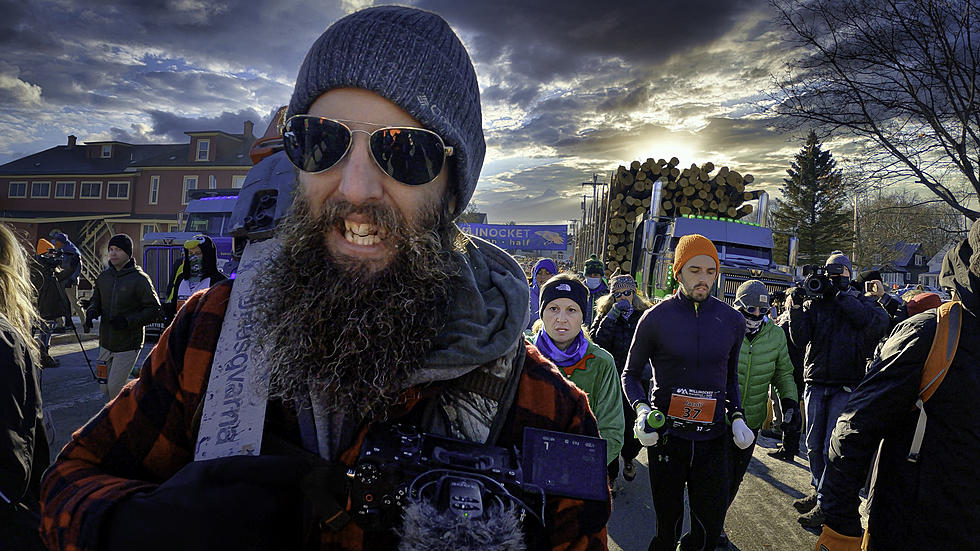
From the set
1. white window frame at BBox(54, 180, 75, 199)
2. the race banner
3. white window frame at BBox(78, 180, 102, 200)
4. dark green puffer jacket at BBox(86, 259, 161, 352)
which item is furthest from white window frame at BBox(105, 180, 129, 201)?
dark green puffer jacket at BBox(86, 259, 161, 352)

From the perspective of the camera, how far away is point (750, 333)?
4.80 metres

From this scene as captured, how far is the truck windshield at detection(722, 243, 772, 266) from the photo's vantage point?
10.2 m

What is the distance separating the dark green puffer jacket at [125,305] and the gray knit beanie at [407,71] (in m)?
5.82

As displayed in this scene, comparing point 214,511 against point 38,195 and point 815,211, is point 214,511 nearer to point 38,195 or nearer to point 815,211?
point 815,211

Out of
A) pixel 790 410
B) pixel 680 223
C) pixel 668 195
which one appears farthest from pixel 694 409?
pixel 668 195

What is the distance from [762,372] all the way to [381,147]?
4.48 metres

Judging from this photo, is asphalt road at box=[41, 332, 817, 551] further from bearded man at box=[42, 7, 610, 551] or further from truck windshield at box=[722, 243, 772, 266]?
truck windshield at box=[722, 243, 772, 266]

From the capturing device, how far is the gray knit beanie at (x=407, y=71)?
1.26 meters

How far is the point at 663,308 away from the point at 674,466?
104 cm

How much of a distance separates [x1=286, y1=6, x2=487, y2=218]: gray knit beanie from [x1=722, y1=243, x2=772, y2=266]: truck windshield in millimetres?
9928

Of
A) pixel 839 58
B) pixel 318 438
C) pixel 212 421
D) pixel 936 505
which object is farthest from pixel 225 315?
pixel 839 58

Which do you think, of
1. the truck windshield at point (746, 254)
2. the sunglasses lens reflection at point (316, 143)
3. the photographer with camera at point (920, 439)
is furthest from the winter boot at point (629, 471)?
the truck windshield at point (746, 254)

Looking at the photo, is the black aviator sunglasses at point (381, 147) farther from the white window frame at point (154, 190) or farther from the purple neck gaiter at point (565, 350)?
the white window frame at point (154, 190)

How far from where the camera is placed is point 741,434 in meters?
3.29
